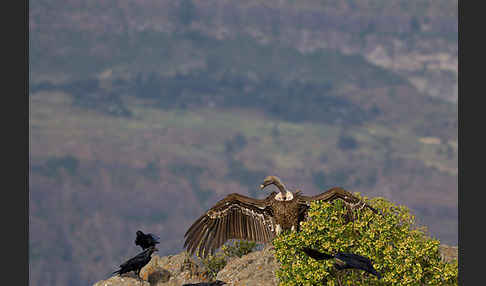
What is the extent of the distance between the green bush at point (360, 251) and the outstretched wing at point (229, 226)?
13.6ft

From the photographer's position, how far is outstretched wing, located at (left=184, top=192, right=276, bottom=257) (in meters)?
47.4

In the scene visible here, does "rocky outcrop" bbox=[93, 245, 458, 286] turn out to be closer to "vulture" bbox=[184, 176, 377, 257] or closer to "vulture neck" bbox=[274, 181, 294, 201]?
"vulture" bbox=[184, 176, 377, 257]

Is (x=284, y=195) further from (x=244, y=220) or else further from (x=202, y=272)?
(x=202, y=272)

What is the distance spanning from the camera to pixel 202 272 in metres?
52.7

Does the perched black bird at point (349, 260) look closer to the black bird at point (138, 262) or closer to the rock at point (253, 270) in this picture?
the rock at point (253, 270)

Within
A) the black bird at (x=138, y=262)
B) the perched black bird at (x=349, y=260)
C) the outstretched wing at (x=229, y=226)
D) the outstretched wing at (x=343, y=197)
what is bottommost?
the black bird at (x=138, y=262)

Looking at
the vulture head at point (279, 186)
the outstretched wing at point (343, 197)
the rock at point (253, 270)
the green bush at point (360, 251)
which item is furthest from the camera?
the rock at point (253, 270)

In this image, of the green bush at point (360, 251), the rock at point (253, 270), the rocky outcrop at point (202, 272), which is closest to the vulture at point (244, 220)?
the rock at point (253, 270)

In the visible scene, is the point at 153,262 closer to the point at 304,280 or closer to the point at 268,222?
the point at 268,222

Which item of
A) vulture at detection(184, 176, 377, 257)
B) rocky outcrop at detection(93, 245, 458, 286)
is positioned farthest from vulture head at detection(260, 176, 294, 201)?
rocky outcrop at detection(93, 245, 458, 286)

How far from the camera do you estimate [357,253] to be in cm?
4200

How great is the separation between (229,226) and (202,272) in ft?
20.2

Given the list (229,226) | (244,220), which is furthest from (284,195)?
(229,226)

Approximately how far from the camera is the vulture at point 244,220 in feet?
152
